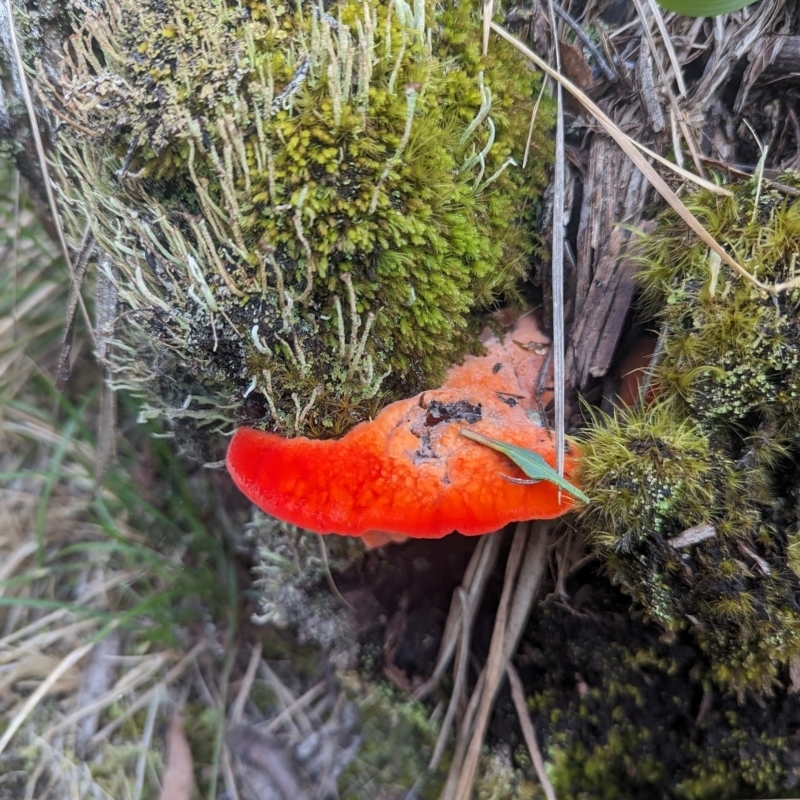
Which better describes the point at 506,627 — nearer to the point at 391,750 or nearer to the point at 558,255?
the point at 391,750

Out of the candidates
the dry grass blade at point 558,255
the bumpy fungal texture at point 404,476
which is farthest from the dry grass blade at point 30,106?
the dry grass blade at point 558,255

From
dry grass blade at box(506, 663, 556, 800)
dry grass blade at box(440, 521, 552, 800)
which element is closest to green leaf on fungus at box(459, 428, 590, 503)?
dry grass blade at box(440, 521, 552, 800)

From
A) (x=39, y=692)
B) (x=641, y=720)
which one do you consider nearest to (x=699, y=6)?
(x=641, y=720)

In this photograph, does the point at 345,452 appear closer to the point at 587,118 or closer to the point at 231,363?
the point at 231,363

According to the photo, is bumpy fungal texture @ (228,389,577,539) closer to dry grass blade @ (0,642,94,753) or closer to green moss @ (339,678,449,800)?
green moss @ (339,678,449,800)

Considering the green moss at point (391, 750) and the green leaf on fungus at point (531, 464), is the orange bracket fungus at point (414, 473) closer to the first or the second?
the green leaf on fungus at point (531, 464)

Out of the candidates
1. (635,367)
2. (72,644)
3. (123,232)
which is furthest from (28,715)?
(635,367)

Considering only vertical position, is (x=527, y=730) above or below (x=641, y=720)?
below
